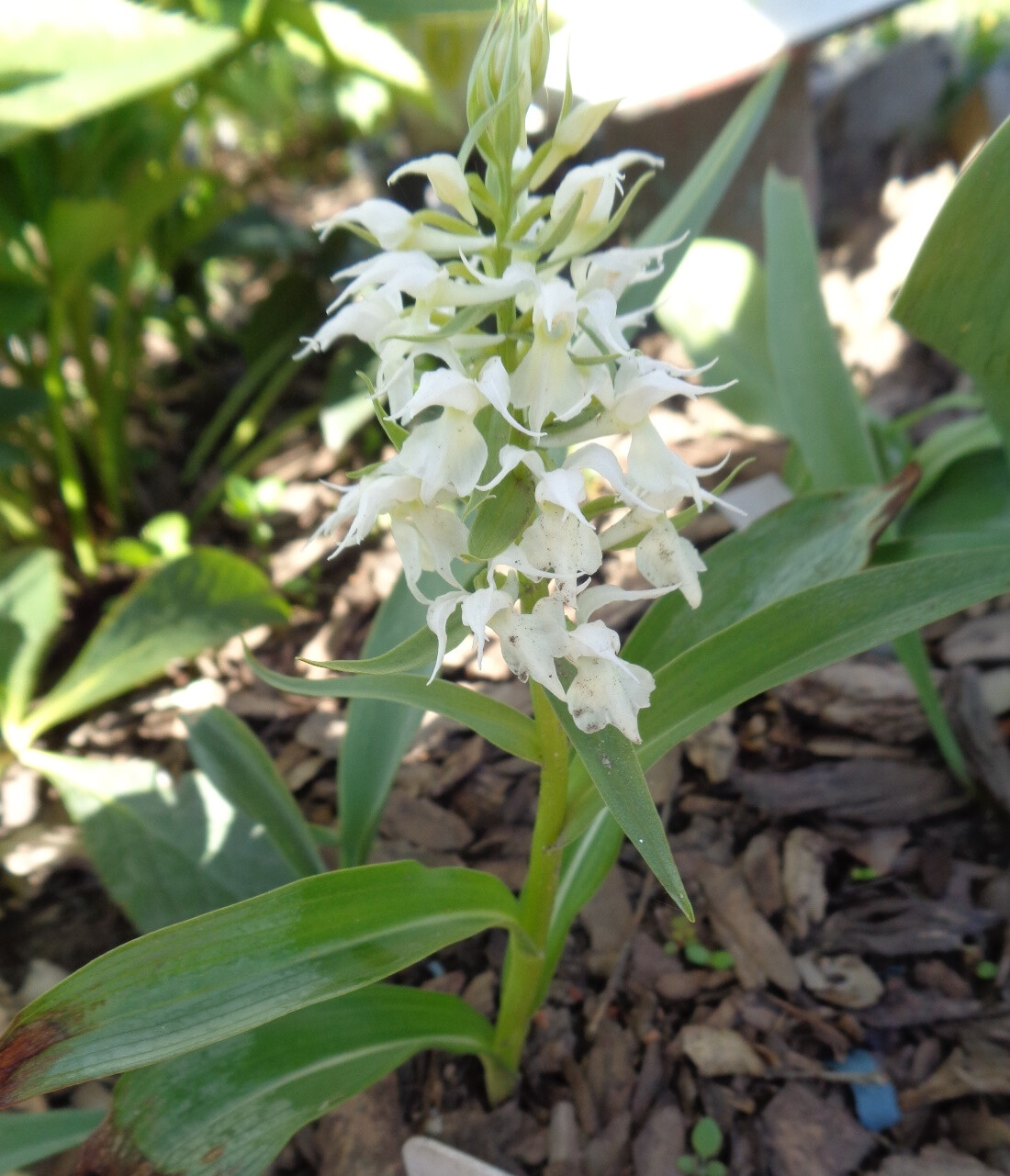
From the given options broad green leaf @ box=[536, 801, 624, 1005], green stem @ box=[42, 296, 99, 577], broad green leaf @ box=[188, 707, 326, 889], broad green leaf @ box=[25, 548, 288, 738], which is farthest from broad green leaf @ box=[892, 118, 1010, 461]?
green stem @ box=[42, 296, 99, 577]

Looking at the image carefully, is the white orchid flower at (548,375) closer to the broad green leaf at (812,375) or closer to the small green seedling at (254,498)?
the broad green leaf at (812,375)

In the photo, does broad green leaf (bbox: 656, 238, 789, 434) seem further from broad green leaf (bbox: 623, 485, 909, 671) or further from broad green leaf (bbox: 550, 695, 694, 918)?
broad green leaf (bbox: 550, 695, 694, 918)

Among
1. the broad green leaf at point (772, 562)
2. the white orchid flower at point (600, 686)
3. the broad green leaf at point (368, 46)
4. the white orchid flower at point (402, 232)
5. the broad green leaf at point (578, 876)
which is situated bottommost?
the broad green leaf at point (578, 876)

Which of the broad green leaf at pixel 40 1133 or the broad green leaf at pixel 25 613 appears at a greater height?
the broad green leaf at pixel 25 613

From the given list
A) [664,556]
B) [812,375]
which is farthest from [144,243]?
[664,556]

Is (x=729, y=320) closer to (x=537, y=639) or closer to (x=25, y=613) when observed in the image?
(x=537, y=639)

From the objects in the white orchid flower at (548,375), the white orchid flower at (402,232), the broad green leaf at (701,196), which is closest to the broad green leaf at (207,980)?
the white orchid flower at (548,375)

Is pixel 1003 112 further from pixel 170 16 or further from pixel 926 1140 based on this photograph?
pixel 926 1140

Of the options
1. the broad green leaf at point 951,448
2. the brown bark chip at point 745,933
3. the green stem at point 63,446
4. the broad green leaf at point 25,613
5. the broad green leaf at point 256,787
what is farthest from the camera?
the green stem at point 63,446
